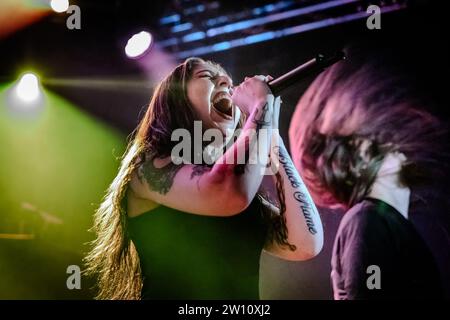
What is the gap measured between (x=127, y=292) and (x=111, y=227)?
0.26 m

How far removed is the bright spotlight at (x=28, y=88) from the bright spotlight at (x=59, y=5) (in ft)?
1.03

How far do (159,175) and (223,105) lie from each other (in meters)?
0.43

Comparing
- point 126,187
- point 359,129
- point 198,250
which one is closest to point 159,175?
point 126,187

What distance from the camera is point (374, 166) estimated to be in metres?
2.09

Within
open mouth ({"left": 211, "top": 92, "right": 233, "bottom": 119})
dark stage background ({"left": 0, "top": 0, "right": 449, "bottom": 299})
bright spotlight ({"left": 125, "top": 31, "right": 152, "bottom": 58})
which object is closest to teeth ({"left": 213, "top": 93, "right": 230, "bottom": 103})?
open mouth ({"left": 211, "top": 92, "right": 233, "bottom": 119})

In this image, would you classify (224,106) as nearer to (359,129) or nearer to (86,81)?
(359,129)

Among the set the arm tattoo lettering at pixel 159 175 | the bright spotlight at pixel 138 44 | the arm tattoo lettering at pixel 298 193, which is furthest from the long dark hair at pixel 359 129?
the bright spotlight at pixel 138 44

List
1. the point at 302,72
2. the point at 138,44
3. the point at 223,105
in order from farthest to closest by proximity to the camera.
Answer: the point at 138,44 → the point at 223,105 → the point at 302,72

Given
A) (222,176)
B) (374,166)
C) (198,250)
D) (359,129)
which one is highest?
(359,129)

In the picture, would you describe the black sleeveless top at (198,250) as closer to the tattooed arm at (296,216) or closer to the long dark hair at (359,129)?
the tattooed arm at (296,216)

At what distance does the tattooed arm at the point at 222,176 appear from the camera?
165 cm
